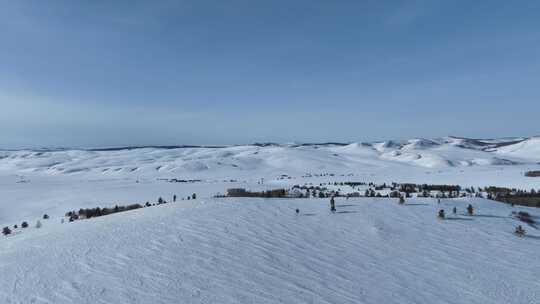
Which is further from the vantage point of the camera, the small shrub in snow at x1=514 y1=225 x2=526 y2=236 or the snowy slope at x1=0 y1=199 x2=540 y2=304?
the small shrub in snow at x1=514 y1=225 x2=526 y2=236

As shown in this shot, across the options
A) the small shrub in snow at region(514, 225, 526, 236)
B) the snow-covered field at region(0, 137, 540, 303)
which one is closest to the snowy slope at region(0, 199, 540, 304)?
the snow-covered field at region(0, 137, 540, 303)

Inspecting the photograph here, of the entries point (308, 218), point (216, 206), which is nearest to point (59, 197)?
point (216, 206)

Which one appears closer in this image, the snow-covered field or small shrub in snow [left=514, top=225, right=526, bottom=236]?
the snow-covered field

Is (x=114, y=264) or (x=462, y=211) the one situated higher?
(x=462, y=211)

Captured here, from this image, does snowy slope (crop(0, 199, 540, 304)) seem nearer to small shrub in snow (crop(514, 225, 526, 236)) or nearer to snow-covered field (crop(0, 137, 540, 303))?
Answer: snow-covered field (crop(0, 137, 540, 303))

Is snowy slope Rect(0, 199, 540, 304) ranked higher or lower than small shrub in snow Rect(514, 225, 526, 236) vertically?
lower

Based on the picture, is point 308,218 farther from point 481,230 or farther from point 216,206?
point 481,230

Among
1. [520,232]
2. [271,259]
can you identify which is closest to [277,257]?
[271,259]

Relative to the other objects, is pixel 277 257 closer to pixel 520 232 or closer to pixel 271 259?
pixel 271 259

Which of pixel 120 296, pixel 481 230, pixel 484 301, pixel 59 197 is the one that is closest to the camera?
pixel 120 296
